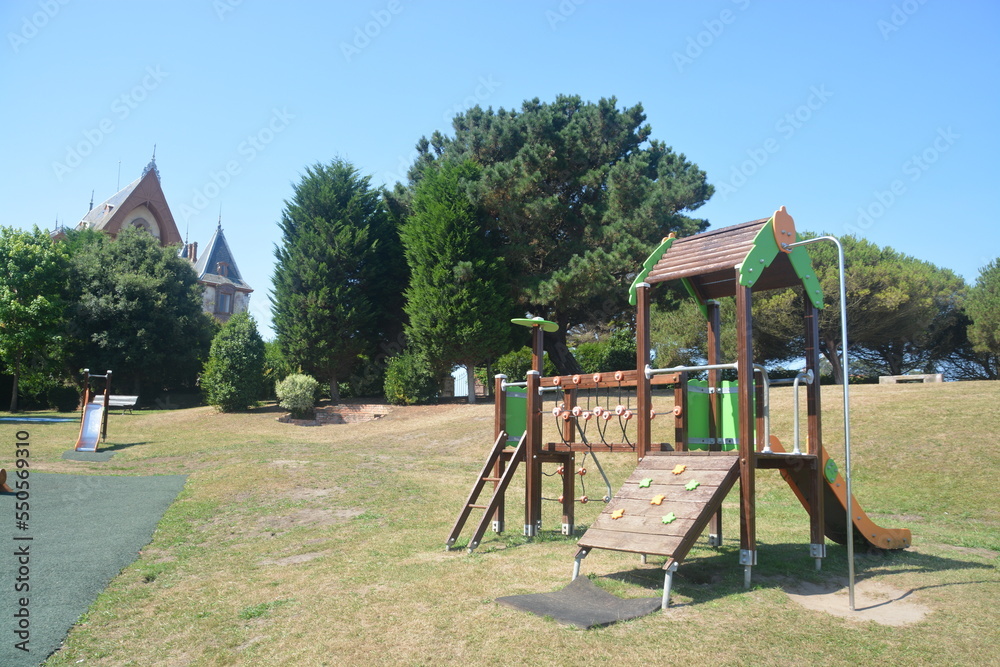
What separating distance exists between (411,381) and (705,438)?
1985 centimetres

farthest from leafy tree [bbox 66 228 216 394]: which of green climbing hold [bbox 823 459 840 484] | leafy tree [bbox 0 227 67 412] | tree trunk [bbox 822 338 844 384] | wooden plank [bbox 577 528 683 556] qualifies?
green climbing hold [bbox 823 459 840 484]

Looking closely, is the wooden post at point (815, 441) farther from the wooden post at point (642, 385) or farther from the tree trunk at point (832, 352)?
the tree trunk at point (832, 352)

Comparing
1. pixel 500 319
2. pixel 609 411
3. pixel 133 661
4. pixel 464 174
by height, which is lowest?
pixel 133 661

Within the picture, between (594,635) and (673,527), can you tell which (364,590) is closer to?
(594,635)

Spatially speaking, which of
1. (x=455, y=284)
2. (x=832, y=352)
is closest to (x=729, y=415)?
(x=455, y=284)

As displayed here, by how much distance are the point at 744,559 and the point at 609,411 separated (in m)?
2.35

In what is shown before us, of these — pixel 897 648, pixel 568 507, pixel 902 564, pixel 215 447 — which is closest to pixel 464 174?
pixel 215 447

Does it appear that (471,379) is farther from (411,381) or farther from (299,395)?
(299,395)

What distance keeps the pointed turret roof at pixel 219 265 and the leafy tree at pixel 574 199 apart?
42296 millimetres

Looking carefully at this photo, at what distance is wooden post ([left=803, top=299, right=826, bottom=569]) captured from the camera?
6.78 meters

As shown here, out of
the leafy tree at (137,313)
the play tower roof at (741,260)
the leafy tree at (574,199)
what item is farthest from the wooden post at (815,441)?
the leafy tree at (137,313)

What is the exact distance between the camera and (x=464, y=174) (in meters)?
27.2

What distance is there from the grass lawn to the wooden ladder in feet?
0.88

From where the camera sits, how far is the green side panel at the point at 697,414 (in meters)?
7.63
